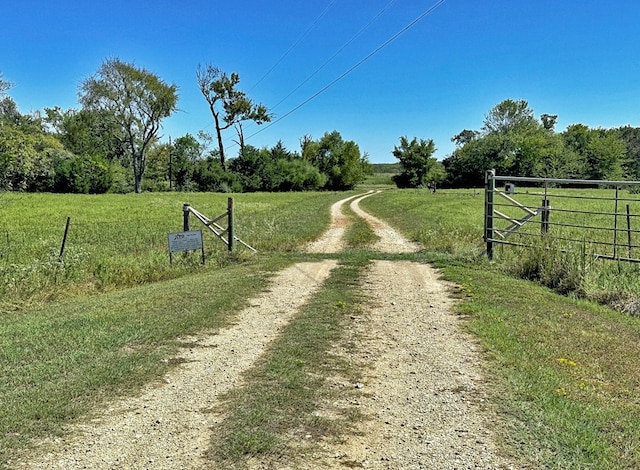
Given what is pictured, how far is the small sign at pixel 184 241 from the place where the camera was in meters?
11.2

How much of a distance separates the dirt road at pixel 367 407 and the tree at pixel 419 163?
72.3 meters

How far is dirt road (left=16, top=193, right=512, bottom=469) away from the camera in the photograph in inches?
121

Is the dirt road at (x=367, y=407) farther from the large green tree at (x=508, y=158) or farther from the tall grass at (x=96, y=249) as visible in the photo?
the large green tree at (x=508, y=158)

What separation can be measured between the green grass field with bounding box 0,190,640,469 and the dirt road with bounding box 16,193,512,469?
20 cm

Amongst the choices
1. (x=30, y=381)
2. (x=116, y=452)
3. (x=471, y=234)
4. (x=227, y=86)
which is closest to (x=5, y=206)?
(x=471, y=234)

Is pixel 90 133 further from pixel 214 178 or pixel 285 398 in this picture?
pixel 285 398

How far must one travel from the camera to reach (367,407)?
383 cm

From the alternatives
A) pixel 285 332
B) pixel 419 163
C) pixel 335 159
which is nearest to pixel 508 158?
pixel 419 163

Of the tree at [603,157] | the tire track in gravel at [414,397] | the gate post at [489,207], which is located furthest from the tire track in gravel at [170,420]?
the tree at [603,157]

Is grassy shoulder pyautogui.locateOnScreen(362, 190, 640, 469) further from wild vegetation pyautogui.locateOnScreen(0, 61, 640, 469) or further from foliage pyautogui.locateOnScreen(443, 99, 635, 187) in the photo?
foliage pyautogui.locateOnScreen(443, 99, 635, 187)

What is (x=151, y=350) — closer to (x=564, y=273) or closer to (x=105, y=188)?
(x=564, y=273)

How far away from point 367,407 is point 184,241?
8.54m

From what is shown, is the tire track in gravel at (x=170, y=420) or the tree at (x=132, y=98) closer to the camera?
the tire track in gravel at (x=170, y=420)

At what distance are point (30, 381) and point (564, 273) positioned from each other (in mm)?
8539
